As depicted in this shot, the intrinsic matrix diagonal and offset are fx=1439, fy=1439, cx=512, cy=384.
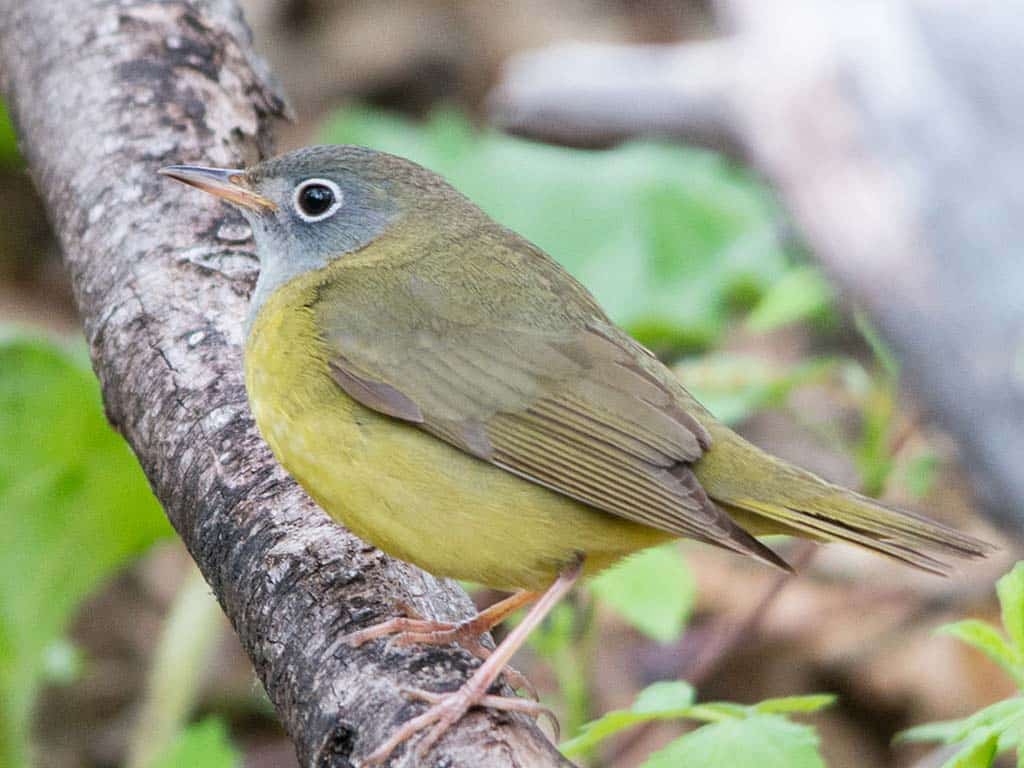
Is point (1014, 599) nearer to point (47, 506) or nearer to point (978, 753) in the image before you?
point (978, 753)

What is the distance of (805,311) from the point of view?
16.4ft

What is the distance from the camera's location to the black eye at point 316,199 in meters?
4.11

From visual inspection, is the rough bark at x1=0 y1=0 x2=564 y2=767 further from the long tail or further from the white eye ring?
the long tail

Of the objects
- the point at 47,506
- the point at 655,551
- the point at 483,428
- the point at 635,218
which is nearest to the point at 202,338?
the point at 483,428

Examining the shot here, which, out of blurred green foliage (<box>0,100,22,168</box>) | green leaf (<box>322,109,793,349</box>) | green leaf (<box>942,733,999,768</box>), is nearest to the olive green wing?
green leaf (<box>942,733,999,768</box>)

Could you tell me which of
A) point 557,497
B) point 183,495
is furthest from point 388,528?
point 183,495

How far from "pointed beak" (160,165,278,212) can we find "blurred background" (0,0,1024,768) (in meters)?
1.41

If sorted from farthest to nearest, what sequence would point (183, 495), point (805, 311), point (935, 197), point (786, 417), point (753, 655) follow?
point (786, 417), point (753, 655), point (805, 311), point (935, 197), point (183, 495)

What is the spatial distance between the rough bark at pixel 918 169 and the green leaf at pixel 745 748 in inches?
55.7

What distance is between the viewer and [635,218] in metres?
6.64

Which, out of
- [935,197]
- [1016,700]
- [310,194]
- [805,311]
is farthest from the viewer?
[805,311]

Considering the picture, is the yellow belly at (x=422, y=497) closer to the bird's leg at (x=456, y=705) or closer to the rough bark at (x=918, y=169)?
the bird's leg at (x=456, y=705)

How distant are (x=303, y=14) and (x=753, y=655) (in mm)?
6082

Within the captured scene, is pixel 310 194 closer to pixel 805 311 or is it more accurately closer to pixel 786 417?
pixel 805 311
